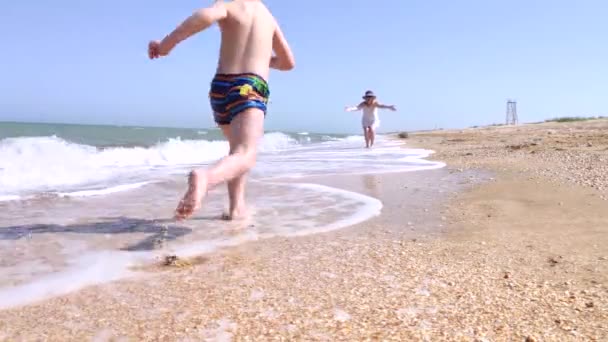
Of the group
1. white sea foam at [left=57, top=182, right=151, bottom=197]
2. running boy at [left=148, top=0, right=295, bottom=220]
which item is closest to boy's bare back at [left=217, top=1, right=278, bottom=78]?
running boy at [left=148, top=0, right=295, bottom=220]

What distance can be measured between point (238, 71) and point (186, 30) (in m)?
0.41

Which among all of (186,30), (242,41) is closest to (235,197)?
(242,41)

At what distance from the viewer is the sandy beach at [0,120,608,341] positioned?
5.19 feet

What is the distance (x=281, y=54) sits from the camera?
384 centimetres

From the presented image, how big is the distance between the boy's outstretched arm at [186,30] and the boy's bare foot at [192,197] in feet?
2.96

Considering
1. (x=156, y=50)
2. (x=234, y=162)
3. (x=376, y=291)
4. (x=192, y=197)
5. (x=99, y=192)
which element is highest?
(x=156, y=50)

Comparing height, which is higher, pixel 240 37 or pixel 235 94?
pixel 240 37

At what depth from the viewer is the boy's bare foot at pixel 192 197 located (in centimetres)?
240

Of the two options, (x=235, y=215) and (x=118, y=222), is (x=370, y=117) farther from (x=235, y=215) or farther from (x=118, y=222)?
(x=118, y=222)

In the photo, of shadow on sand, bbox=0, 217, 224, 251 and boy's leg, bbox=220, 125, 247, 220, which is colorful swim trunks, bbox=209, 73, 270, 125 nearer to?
boy's leg, bbox=220, 125, 247, 220

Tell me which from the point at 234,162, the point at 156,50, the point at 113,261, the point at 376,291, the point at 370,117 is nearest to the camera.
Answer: the point at 376,291

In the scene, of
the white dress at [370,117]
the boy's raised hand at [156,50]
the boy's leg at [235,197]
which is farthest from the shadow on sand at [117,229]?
the white dress at [370,117]

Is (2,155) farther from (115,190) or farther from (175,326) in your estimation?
(175,326)

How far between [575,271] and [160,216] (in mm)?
2459
